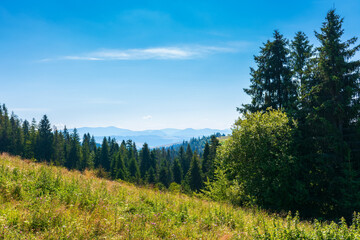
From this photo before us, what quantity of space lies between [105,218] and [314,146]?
57.0 ft

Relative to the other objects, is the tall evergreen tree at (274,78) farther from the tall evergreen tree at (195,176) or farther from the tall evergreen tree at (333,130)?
the tall evergreen tree at (195,176)

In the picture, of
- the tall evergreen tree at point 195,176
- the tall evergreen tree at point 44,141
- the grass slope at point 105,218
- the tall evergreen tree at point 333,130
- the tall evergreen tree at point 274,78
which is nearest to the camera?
the grass slope at point 105,218

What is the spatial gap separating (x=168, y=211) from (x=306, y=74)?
57.3 feet

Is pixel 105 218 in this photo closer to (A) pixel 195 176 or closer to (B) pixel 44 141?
(A) pixel 195 176

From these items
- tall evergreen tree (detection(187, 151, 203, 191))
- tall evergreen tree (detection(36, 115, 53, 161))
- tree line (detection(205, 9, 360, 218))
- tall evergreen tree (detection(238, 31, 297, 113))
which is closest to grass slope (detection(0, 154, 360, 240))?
tree line (detection(205, 9, 360, 218))

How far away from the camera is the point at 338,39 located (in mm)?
16672

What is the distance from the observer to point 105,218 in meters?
5.42

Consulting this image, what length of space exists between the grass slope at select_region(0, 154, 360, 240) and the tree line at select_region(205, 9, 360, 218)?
10.3 m

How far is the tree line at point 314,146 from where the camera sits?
51.3ft

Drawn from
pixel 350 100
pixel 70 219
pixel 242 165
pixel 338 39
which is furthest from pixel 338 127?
pixel 70 219

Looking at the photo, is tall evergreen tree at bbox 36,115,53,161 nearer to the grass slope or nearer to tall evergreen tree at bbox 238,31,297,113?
tall evergreen tree at bbox 238,31,297,113

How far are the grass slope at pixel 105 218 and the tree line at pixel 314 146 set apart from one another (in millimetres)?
10306

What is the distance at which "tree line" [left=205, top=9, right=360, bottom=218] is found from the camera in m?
15.6

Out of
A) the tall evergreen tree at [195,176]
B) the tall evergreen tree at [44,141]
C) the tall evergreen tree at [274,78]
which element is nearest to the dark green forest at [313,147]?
the tall evergreen tree at [274,78]
